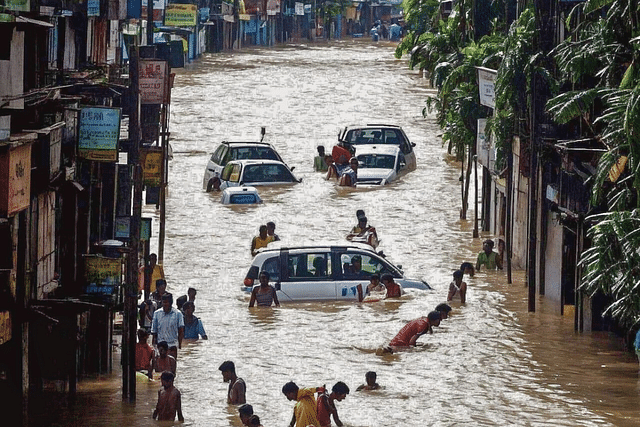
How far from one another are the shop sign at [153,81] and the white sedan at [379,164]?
15.5 m

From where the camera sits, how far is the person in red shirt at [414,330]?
2533 centimetres

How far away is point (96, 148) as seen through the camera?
21.9m

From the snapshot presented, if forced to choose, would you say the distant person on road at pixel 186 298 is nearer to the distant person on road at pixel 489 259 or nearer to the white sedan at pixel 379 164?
the distant person on road at pixel 489 259

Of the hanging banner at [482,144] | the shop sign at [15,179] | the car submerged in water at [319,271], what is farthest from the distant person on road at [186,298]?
the hanging banner at [482,144]

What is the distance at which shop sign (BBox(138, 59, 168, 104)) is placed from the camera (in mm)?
28781

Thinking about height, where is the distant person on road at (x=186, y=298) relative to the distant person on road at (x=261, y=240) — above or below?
below

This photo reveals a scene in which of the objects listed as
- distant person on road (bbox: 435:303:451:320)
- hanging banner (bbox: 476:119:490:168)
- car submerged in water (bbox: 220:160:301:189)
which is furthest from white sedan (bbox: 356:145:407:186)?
distant person on road (bbox: 435:303:451:320)

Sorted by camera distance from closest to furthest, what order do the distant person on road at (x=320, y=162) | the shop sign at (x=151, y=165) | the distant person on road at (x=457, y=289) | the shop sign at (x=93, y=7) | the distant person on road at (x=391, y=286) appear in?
the shop sign at (x=93, y=7)
the distant person on road at (x=391, y=286)
the shop sign at (x=151, y=165)
the distant person on road at (x=457, y=289)
the distant person on road at (x=320, y=162)

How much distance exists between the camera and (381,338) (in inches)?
1046

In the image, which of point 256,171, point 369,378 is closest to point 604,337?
point 369,378

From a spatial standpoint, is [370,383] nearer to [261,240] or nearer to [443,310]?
[443,310]

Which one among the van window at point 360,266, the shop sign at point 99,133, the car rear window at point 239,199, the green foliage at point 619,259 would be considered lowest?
the van window at point 360,266

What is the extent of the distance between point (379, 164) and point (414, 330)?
19839mm

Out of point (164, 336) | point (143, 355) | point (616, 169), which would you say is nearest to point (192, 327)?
point (164, 336)
